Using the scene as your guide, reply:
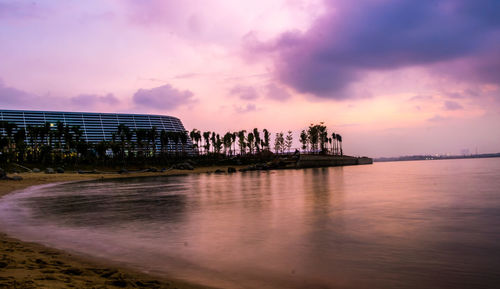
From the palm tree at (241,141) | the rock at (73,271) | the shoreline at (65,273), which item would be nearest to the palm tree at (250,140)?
the palm tree at (241,141)

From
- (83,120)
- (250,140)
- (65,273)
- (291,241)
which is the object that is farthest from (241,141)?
(65,273)

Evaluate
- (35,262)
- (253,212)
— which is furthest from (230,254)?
(253,212)

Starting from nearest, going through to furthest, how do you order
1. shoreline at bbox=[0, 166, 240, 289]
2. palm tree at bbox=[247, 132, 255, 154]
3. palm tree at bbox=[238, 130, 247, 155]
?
shoreline at bbox=[0, 166, 240, 289] → palm tree at bbox=[238, 130, 247, 155] → palm tree at bbox=[247, 132, 255, 154]

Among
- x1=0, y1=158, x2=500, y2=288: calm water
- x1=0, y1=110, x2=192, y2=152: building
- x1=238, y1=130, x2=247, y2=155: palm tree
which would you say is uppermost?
x1=0, y1=110, x2=192, y2=152: building

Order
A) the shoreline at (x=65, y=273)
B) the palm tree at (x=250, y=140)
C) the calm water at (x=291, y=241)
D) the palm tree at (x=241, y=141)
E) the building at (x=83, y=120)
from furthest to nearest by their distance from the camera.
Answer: the palm tree at (x=250, y=140) → the palm tree at (x=241, y=141) → the building at (x=83, y=120) → the calm water at (x=291, y=241) → the shoreline at (x=65, y=273)

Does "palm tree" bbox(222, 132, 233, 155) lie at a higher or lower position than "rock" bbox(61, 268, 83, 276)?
higher

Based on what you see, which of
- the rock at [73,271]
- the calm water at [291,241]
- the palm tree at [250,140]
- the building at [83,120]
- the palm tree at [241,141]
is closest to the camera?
the rock at [73,271]

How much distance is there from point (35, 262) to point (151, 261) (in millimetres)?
3089

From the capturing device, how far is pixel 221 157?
169 m

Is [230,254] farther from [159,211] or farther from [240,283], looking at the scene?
[159,211]

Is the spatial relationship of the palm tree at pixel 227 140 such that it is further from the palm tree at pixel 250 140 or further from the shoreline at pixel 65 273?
the shoreline at pixel 65 273

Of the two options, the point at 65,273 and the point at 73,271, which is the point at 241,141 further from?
the point at 65,273

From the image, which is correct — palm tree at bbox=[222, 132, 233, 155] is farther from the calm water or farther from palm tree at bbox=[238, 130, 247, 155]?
the calm water

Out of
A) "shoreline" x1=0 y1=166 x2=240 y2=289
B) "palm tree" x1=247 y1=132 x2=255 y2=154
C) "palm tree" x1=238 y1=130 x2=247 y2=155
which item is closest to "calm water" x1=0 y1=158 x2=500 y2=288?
"shoreline" x1=0 y1=166 x2=240 y2=289
